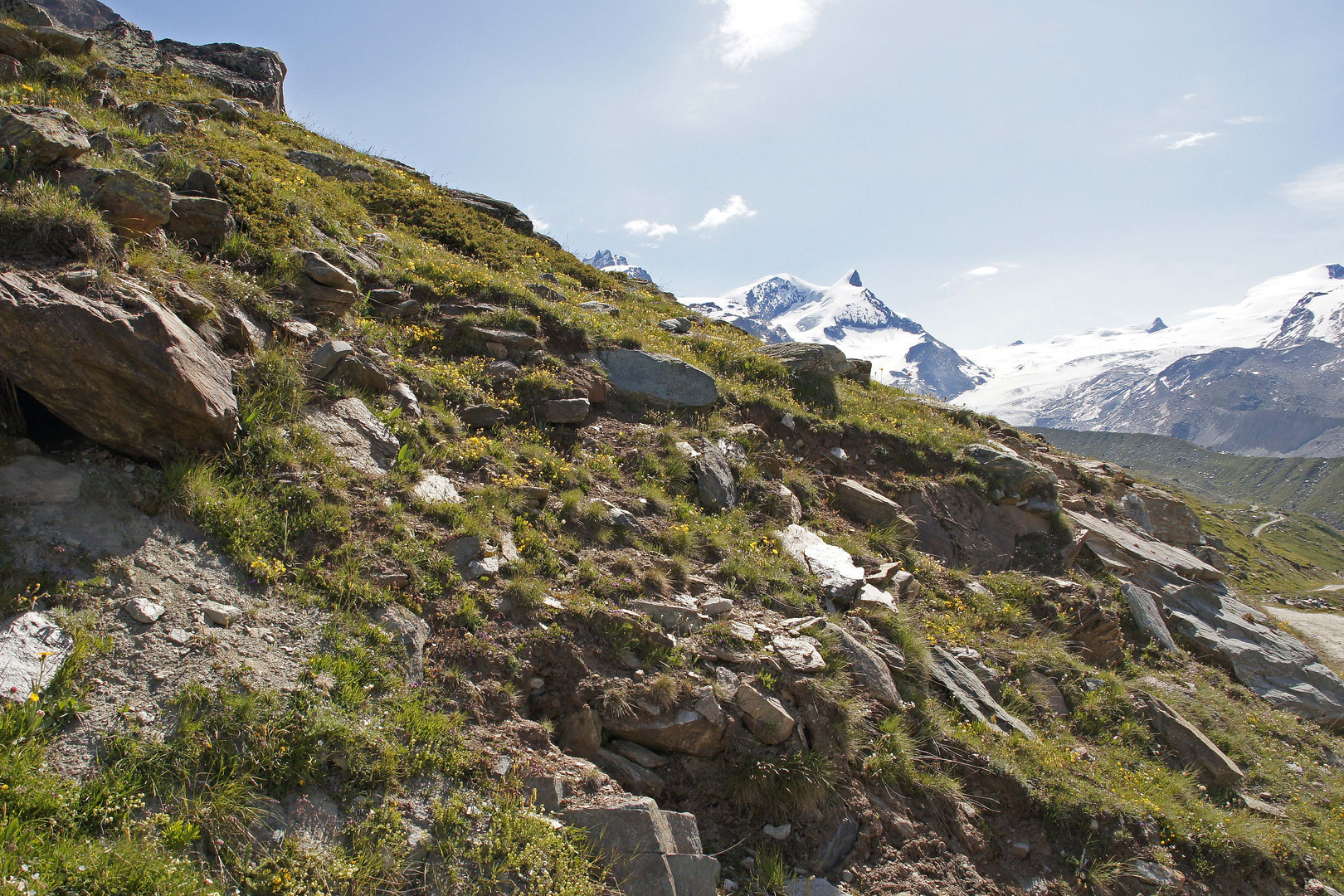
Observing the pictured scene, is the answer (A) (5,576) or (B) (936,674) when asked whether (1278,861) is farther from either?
(A) (5,576)

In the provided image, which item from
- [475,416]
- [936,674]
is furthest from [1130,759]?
[475,416]

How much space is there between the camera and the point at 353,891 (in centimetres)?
487

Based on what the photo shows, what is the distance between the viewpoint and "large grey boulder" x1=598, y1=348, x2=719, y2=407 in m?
14.7

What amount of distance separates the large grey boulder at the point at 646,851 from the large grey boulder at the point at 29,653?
4399mm

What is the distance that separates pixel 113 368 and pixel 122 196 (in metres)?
4.02

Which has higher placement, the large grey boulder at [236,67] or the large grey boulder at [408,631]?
the large grey boulder at [236,67]

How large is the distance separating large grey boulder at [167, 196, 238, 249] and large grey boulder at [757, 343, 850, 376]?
13202 mm

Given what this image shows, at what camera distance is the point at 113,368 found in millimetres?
6738

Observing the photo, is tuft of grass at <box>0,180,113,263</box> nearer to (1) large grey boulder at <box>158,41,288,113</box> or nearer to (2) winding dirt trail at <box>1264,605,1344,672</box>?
(1) large grey boulder at <box>158,41,288,113</box>

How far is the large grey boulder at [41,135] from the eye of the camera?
28.7 feet

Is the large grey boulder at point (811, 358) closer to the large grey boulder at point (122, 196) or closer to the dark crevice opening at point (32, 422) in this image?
the large grey boulder at point (122, 196)

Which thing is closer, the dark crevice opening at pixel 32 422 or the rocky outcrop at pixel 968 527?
the dark crevice opening at pixel 32 422

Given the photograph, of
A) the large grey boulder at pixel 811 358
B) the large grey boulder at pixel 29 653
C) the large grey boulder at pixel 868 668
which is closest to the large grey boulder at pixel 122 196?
the large grey boulder at pixel 29 653

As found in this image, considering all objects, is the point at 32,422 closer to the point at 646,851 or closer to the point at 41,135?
the point at 41,135
